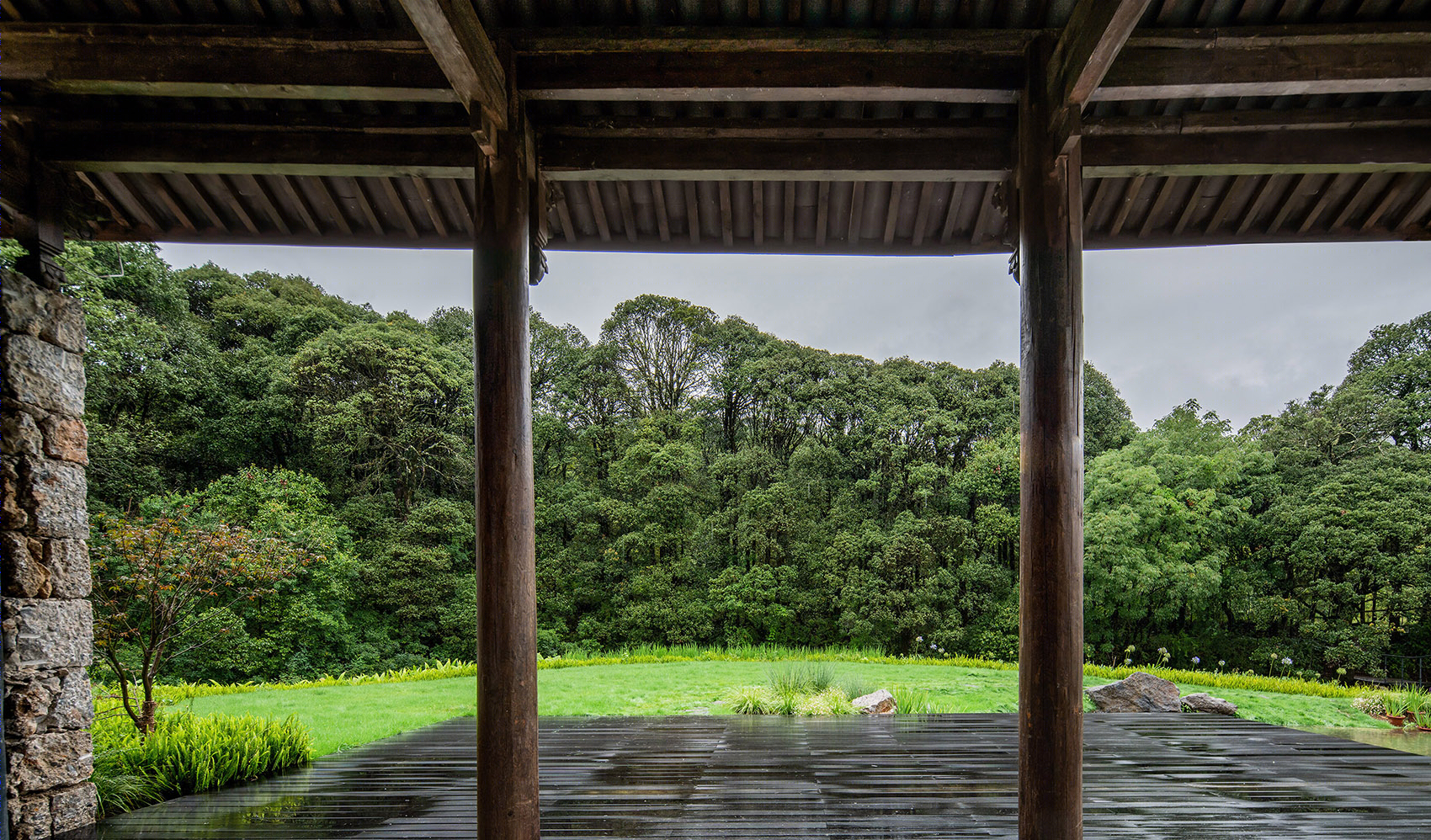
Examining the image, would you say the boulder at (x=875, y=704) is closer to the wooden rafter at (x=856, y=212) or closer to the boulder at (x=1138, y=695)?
the boulder at (x=1138, y=695)

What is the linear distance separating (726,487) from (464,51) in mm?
12384

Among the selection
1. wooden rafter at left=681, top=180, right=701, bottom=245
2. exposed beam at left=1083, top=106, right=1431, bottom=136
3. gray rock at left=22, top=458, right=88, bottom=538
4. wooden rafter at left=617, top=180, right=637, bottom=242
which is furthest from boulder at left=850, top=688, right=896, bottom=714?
gray rock at left=22, top=458, right=88, bottom=538

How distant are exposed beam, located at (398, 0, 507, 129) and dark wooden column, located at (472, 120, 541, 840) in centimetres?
15

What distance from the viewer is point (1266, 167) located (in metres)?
2.96

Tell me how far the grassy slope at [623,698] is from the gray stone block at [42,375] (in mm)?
3144

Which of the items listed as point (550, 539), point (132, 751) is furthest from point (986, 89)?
point (550, 539)

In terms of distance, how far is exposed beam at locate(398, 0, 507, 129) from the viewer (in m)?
2.15

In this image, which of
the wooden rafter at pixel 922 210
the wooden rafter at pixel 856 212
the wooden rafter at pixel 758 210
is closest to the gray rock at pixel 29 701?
the wooden rafter at pixel 758 210

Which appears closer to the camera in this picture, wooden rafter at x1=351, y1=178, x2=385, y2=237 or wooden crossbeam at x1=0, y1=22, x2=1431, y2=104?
wooden crossbeam at x1=0, y1=22, x2=1431, y2=104

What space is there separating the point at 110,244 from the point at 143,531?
923 centimetres

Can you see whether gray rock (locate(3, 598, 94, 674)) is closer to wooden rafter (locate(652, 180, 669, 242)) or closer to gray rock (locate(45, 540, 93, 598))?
gray rock (locate(45, 540, 93, 598))

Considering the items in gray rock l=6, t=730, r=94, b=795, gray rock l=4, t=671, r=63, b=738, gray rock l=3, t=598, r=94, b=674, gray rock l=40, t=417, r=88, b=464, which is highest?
gray rock l=40, t=417, r=88, b=464

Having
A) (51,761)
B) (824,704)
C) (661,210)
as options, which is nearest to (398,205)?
(661,210)

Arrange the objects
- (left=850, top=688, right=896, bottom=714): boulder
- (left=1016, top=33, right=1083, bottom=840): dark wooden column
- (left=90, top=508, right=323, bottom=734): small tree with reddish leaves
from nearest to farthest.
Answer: (left=1016, top=33, right=1083, bottom=840): dark wooden column < (left=90, top=508, right=323, bottom=734): small tree with reddish leaves < (left=850, top=688, right=896, bottom=714): boulder
